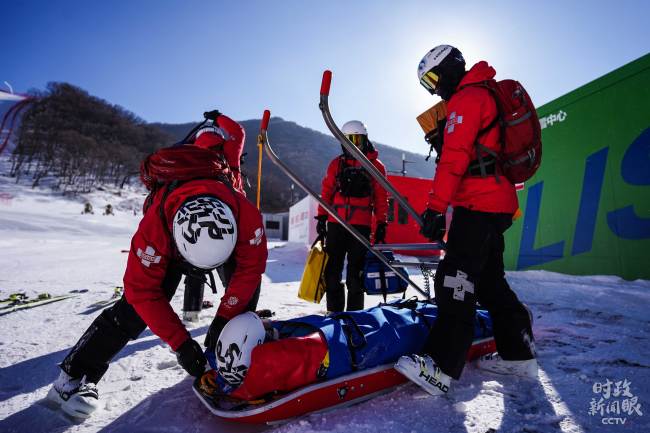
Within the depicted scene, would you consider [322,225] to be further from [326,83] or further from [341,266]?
[326,83]

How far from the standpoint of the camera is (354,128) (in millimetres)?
3408

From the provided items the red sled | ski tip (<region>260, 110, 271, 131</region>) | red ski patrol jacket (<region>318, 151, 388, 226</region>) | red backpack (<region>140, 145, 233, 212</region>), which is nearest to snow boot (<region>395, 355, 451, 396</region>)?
the red sled

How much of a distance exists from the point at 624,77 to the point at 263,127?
5.60 meters

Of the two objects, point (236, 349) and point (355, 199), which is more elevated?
point (355, 199)

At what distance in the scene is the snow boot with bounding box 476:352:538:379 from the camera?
188cm

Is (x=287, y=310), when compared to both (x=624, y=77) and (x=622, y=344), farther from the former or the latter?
(x=624, y=77)

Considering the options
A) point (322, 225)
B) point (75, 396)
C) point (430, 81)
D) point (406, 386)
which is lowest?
point (75, 396)

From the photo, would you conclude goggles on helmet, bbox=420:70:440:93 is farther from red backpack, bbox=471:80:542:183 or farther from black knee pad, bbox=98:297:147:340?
black knee pad, bbox=98:297:147:340

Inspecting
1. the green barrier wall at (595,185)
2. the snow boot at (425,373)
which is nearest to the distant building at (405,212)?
the green barrier wall at (595,185)

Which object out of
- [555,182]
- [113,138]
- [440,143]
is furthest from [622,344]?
[113,138]

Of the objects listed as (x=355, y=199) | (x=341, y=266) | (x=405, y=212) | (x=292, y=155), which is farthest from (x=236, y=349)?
(x=292, y=155)

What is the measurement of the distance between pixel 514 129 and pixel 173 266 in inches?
75.3

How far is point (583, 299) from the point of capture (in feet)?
12.8

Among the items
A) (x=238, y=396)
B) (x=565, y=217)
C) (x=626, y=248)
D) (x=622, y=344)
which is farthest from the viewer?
(x=565, y=217)
